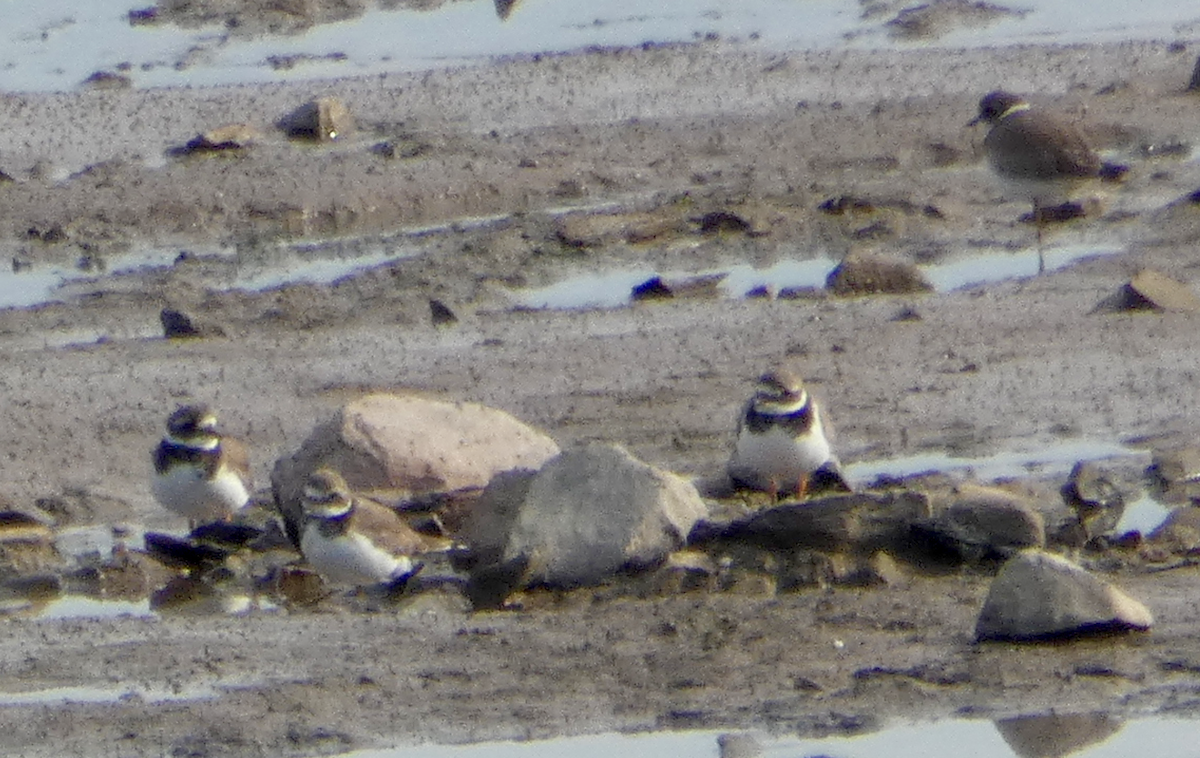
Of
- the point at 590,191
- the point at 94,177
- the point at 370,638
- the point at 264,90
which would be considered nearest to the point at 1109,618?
the point at 370,638

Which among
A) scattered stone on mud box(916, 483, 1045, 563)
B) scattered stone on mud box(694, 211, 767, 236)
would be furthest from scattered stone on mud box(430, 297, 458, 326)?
scattered stone on mud box(916, 483, 1045, 563)

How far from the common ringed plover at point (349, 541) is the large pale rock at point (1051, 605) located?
2231 millimetres

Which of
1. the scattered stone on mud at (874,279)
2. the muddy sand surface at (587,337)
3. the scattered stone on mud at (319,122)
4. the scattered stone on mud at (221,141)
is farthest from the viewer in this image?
the scattered stone on mud at (319,122)

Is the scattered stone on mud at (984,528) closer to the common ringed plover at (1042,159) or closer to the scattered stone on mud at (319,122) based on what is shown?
the common ringed plover at (1042,159)

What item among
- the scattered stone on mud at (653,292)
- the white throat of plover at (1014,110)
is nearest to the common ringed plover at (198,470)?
the scattered stone on mud at (653,292)

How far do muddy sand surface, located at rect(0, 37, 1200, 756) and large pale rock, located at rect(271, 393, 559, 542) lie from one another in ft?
2.08

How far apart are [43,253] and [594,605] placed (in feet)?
17.4

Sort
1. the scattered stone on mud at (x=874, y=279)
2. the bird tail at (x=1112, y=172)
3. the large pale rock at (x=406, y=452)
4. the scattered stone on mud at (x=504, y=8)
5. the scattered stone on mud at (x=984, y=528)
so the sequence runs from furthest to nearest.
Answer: the scattered stone on mud at (x=504, y=8) < the bird tail at (x=1112, y=172) < the scattered stone on mud at (x=874, y=279) < the large pale rock at (x=406, y=452) < the scattered stone on mud at (x=984, y=528)

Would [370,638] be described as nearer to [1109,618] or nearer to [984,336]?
[1109,618]

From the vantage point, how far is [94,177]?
44.5ft

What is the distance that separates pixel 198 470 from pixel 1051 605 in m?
3.25

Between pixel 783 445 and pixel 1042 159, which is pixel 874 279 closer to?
pixel 1042 159

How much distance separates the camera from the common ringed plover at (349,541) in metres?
8.79

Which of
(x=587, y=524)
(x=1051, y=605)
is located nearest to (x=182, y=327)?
(x=587, y=524)
